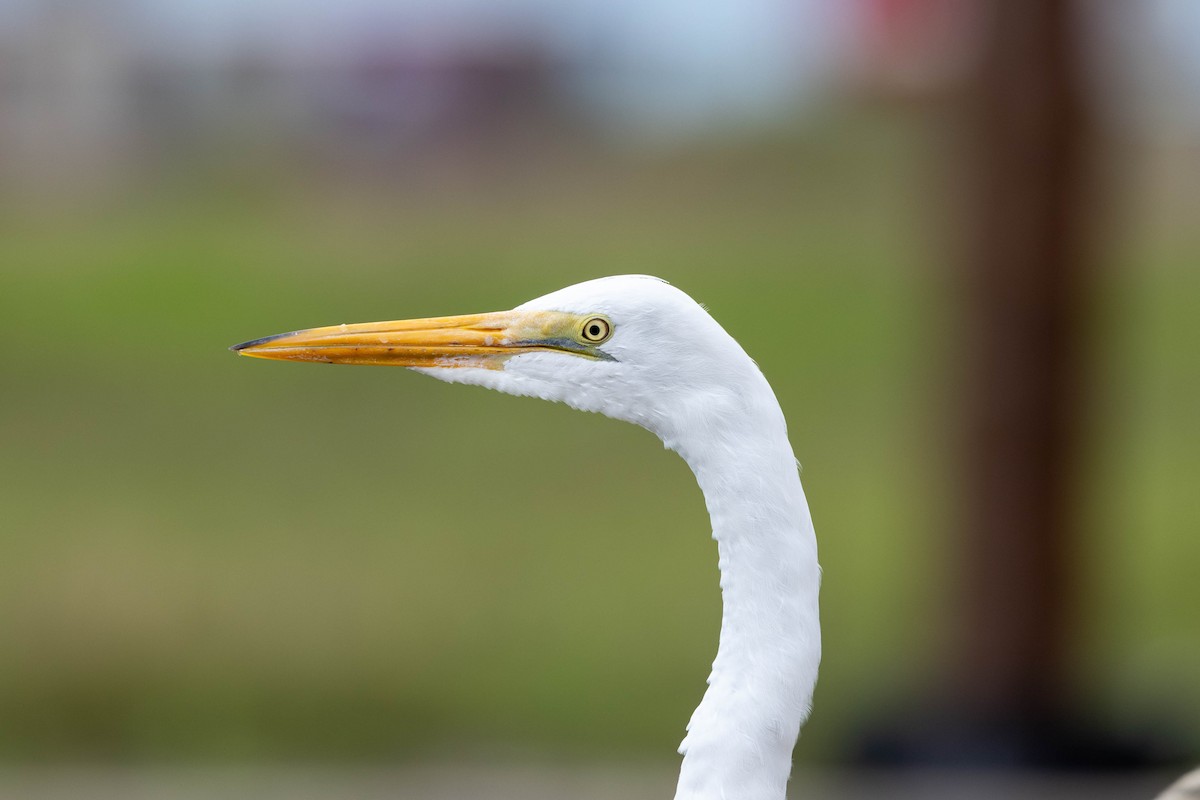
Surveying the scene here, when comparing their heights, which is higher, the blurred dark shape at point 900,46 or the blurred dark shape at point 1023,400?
the blurred dark shape at point 900,46

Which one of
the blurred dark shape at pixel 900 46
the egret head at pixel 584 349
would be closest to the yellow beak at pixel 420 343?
the egret head at pixel 584 349

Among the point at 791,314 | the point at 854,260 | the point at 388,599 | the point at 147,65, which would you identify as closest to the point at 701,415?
the point at 388,599

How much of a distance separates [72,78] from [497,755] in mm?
14356

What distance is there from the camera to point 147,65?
17.0 meters

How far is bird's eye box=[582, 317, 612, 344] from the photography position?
153 centimetres

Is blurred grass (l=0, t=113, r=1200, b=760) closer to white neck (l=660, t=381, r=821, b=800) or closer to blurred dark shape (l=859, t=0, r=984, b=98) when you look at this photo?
blurred dark shape (l=859, t=0, r=984, b=98)

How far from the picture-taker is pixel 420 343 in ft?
5.25

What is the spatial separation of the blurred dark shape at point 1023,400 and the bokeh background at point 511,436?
67 millimetres

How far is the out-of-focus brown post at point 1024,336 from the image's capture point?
3561 mm

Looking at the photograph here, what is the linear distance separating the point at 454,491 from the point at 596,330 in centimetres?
547

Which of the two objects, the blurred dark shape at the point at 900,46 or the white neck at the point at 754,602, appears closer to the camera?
the white neck at the point at 754,602

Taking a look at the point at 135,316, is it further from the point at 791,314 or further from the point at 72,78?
the point at 72,78

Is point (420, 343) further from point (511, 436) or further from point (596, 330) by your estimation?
point (511, 436)

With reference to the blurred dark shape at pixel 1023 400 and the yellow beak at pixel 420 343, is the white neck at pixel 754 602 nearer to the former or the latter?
the yellow beak at pixel 420 343
